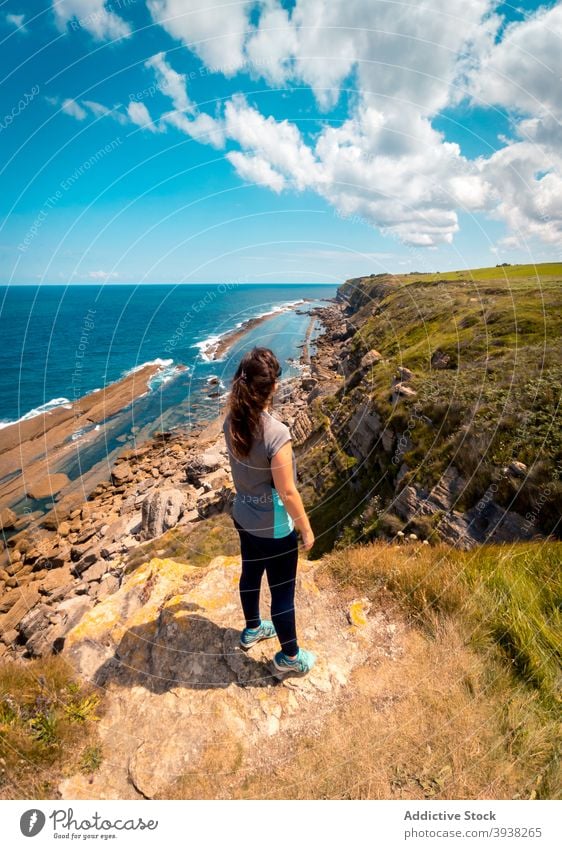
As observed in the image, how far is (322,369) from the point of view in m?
49.7

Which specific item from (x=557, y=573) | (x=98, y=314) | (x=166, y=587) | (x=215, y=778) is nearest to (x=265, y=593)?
(x=166, y=587)

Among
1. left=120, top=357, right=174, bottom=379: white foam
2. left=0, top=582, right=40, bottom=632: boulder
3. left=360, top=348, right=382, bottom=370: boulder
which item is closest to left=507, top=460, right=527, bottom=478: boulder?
left=360, top=348, right=382, bottom=370: boulder

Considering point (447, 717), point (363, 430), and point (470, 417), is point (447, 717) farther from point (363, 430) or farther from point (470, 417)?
point (363, 430)

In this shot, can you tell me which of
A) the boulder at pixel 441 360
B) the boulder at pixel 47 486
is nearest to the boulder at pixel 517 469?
the boulder at pixel 441 360

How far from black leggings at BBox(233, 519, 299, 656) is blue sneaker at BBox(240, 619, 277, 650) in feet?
1.87

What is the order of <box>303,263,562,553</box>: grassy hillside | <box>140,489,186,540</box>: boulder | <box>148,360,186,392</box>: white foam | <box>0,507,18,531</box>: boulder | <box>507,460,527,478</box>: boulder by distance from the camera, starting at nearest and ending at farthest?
1. <box>507,460,527,478</box>: boulder
2. <box>303,263,562,553</box>: grassy hillside
3. <box>140,489,186,540</box>: boulder
4. <box>0,507,18,531</box>: boulder
5. <box>148,360,186,392</box>: white foam

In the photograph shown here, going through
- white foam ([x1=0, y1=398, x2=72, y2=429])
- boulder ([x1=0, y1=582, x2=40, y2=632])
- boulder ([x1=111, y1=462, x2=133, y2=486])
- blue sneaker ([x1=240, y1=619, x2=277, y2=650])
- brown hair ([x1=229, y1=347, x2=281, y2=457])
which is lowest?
boulder ([x1=0, y1=582, x2=40, y2=632])

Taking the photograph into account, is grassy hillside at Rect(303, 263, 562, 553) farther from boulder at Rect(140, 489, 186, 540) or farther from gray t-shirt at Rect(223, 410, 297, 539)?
boulder at Rect(140, 489, 186, 540)

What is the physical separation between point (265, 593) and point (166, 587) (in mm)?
1728

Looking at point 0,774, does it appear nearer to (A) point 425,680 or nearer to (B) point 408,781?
(B) point 408,781

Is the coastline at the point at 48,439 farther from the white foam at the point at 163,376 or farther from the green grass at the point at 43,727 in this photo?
the green grass at the point at 43,727

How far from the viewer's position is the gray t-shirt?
10.5ft

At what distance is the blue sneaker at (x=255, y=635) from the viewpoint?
448cm

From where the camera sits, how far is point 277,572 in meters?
3.70
